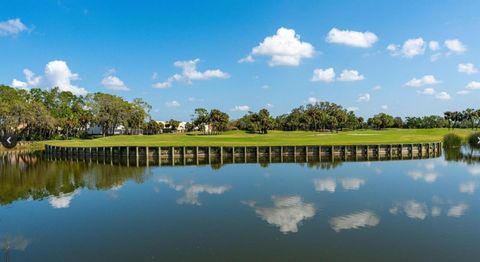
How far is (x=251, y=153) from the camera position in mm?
54656

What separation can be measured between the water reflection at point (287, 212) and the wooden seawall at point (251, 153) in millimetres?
26572

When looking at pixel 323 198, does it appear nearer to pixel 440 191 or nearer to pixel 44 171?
pixel 440 191

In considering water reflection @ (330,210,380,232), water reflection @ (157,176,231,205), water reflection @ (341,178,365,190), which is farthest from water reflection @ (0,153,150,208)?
water reflection @ (341,178,365,190)

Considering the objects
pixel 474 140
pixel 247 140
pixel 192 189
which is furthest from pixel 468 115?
pixel 192 189

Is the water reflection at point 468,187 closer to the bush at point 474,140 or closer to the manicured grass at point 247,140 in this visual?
the manicured grass at point 247,140

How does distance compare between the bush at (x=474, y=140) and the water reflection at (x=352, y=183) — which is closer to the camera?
the water reflection at (x=352, y=183)

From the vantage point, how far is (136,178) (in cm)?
3509

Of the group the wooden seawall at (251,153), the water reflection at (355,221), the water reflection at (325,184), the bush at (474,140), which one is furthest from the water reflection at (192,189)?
the bush at (474,140)

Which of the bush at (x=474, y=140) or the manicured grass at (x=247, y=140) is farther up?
the manicured grass at (x=247, y=140)

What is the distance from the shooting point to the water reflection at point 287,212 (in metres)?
18.2

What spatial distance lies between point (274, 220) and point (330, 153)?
37.8 metres

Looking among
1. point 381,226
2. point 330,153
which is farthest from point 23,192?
point 330,153

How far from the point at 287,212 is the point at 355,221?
3939mm

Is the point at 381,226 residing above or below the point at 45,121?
below
